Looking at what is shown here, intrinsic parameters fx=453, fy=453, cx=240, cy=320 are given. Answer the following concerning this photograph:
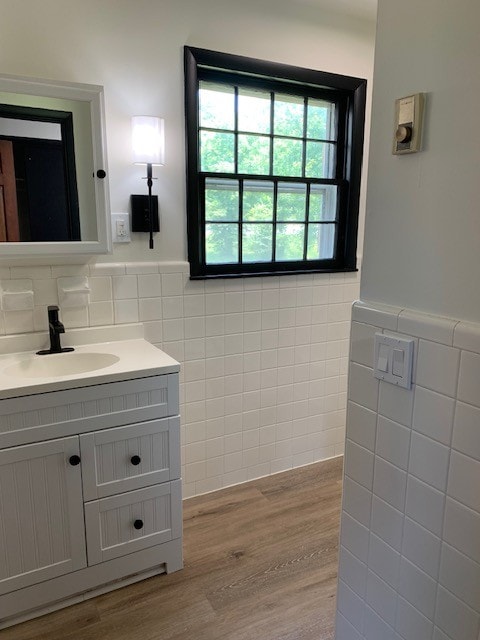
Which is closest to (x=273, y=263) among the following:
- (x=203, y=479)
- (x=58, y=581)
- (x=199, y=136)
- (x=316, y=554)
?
(x=199, y=136)

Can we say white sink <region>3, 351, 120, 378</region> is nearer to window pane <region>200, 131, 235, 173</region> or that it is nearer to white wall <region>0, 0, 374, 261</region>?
white wall <region>0, 0, 374, 261</region>

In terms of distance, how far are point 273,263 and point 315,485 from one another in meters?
1.30

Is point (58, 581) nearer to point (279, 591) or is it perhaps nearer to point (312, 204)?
point (279, 591)

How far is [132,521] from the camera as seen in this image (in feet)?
5.99

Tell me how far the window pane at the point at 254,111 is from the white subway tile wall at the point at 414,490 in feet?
5.04

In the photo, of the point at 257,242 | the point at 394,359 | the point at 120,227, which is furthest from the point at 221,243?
the point at 394,359

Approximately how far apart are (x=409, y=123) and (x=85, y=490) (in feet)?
5.28

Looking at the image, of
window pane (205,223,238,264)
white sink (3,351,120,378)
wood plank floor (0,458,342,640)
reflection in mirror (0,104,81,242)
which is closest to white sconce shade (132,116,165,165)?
reflection in mirror (0,104,81,242)

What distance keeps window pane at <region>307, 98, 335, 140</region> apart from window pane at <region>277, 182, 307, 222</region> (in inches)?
12.1

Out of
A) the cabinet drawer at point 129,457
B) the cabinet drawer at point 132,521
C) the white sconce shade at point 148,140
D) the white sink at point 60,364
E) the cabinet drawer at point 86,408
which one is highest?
the white sconce shade at point 148,140

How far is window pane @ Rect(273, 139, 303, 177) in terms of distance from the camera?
248cm

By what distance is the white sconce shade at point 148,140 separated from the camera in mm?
1992

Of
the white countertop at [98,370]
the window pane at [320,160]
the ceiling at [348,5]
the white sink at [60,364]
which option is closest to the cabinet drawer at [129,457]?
the white countertop at [98,370]

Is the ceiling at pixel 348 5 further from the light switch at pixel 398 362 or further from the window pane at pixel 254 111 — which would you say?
the light switch at pixel 398 362
